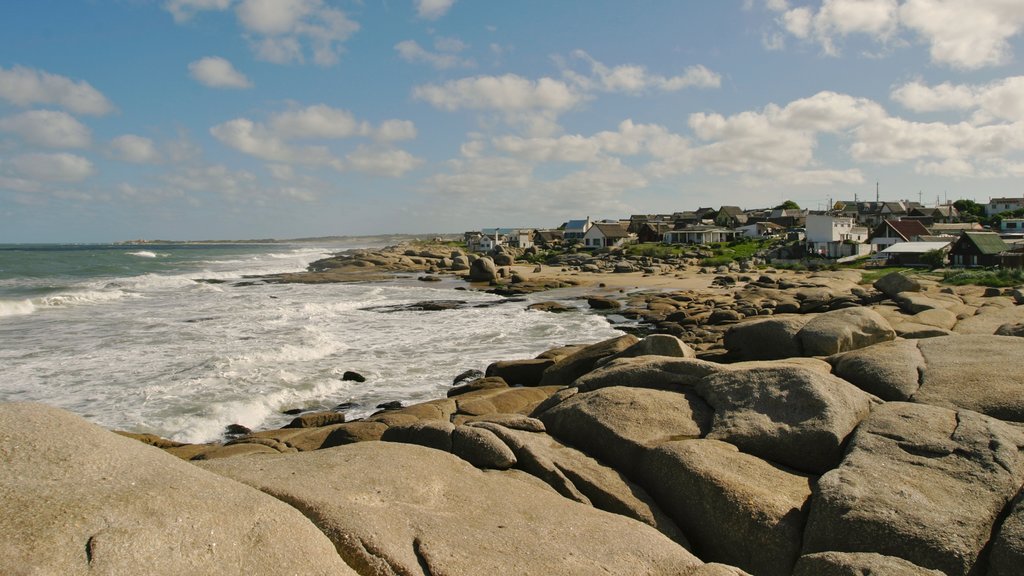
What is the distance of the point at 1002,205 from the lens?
10581cm

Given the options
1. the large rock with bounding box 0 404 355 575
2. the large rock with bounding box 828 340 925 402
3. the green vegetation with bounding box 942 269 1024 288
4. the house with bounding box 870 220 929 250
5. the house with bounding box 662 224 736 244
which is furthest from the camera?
the house with bounding box 662 224 736 244

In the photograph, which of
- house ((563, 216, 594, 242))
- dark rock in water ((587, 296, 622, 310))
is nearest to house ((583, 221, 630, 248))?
house ((563, 216, 594, 242))

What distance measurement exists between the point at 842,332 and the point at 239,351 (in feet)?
68.7

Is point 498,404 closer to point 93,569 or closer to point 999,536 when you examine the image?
point 999,536

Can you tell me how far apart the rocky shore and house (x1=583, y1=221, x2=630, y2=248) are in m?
87.0

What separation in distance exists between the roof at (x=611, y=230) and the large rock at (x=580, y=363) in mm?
82829

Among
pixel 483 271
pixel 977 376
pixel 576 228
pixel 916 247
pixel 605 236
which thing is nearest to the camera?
pixel 977 376

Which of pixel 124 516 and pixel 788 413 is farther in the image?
pixel 788 413

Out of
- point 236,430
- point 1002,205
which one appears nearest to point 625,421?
point 236,430

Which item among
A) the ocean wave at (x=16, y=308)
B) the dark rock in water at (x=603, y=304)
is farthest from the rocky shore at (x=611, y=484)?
the ocean wave at (x=16, y=308)

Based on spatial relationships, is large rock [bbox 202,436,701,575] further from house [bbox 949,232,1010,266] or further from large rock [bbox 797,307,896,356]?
house [bbox 949,232,1010,266]

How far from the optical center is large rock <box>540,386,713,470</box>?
29.8ft

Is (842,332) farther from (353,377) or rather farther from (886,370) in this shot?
(353,377)

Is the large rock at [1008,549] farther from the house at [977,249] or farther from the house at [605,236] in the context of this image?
the house at [605,236]
